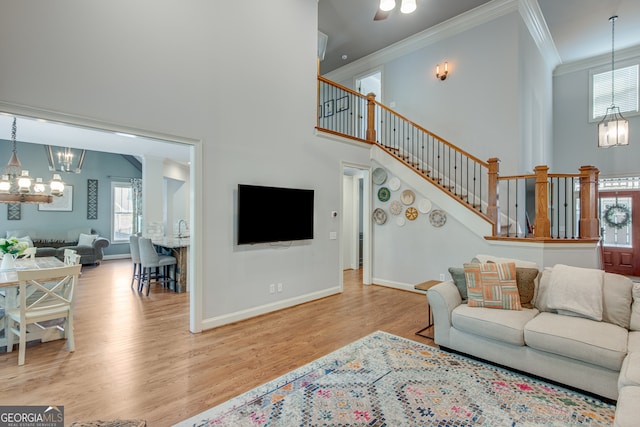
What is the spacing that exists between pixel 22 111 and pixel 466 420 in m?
4.40

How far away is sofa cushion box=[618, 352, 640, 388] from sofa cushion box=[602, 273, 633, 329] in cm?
65

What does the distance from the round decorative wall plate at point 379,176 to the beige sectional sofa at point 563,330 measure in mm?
3117

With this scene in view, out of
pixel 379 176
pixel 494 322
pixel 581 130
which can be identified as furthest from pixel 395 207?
pixel 581 130

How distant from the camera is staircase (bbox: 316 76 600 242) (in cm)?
460

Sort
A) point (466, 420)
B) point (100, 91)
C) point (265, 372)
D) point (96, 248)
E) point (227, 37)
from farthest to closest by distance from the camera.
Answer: point (96, 248) < point (227, 37) < point (100, 91) < point (265, 372) < point (466, 420)

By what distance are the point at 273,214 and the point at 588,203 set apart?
471cm

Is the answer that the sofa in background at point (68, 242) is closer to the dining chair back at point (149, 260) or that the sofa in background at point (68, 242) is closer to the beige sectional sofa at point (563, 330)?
the dining chair back at point (149, 260)

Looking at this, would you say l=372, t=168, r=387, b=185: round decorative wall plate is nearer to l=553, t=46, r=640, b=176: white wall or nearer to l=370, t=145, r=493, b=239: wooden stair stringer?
l=370, t=145, r=493, b=239: wooden stair stringer

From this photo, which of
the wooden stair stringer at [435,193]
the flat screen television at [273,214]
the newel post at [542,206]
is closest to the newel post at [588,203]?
the newel post at [542,206]

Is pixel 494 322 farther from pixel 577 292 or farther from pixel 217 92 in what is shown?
pixel 217 92

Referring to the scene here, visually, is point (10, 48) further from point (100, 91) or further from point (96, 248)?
point (96, 248)

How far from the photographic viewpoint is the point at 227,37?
4.03m

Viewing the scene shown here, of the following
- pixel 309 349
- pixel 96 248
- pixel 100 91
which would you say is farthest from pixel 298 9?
pixel 96 248

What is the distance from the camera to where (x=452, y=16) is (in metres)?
6.29
